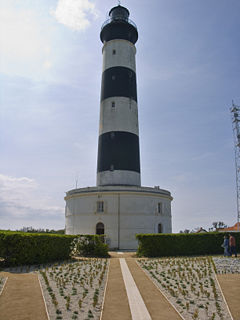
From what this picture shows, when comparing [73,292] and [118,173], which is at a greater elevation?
[118,173]

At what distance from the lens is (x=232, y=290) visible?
25.8 ft

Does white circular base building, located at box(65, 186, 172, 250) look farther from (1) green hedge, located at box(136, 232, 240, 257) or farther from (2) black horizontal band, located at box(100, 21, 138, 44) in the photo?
(2) black horizontal band, located at box(100, 21, 138, 44)

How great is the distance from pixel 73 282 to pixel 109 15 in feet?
101

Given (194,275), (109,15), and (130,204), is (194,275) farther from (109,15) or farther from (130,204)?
(109,15)

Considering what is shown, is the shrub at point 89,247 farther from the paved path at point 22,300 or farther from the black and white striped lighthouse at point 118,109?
the black and white striped lighthouse at point 118,109

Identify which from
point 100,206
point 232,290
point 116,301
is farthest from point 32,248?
point 100,206

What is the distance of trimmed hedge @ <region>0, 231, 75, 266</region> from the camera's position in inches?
444

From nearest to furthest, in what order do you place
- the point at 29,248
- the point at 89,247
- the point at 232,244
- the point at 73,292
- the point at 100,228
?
the point at 73,292, the point at 29,248, the point at 232,244, the point at 89,247, the point at 100,228

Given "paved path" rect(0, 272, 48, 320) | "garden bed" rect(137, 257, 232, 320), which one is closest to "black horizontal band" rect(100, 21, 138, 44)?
"garden bed" rect(137, 257, 232, 320)

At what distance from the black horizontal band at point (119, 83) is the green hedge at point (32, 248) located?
16.1m

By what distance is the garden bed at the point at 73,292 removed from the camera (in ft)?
19.5

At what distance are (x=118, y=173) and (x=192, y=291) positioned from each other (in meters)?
16.9

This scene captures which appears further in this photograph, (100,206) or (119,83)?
(119,83)

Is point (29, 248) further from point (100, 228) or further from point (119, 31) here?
point (119, 31)
